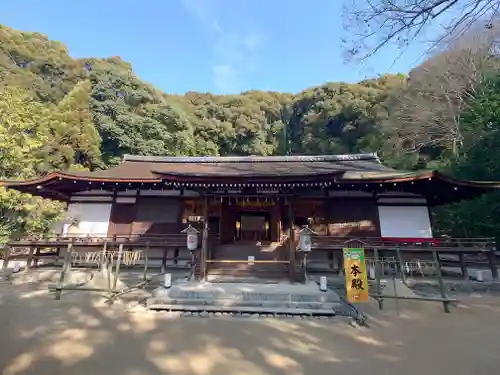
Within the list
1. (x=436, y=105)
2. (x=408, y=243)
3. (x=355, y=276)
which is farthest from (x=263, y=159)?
(x=436, y=105)

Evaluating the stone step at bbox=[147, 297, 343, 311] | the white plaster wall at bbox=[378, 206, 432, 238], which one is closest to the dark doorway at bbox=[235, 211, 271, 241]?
the white plaster wall at bbox=[378, 206, 432, 238]

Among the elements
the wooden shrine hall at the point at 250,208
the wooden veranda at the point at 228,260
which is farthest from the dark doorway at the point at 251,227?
the wooden veranda at the point at 228,260

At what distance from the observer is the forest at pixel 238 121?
565 inches

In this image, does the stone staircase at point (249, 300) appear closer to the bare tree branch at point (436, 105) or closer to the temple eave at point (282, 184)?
the temple eave at point (282, 184)

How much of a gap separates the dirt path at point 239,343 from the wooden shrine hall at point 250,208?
3426mm

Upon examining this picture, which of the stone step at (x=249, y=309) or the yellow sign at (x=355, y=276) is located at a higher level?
the yellow sign at (x=355, y=276)

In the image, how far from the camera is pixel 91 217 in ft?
39.0

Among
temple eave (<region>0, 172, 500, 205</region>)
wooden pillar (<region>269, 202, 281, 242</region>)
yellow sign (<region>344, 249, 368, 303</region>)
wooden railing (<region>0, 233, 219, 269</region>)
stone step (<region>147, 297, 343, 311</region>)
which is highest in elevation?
temple eave (<region>0, 172, 500, 205</region>)

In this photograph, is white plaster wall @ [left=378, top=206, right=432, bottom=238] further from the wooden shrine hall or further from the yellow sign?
the yellow sign

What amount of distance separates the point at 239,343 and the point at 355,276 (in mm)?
3211

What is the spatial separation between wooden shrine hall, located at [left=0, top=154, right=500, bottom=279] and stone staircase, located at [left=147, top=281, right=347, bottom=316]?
1809 millimetres

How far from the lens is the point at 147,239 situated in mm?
11086

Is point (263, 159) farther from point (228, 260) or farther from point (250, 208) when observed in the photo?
point (228, 260)

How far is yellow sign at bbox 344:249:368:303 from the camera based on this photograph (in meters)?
6.27
